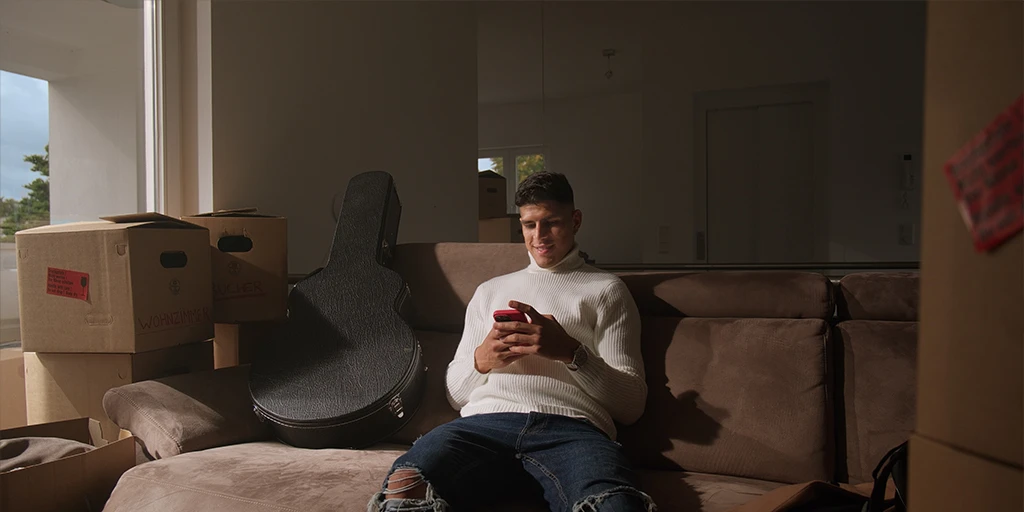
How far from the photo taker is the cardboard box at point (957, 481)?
0.19 meters

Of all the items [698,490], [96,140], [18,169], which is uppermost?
[96,140]

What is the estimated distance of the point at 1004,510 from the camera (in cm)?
19

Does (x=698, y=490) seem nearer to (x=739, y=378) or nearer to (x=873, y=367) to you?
(x=739, y=378)

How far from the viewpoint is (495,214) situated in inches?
141

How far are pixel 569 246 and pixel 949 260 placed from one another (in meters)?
1.51

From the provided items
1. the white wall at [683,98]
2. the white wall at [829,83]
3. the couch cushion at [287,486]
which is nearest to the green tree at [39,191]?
the couch cushion at [287,486]

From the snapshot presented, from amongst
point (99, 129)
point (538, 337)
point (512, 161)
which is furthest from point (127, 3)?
point (512, 161)

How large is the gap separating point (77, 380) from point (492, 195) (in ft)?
7.21

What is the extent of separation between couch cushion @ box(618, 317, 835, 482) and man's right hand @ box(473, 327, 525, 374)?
323 millimetres

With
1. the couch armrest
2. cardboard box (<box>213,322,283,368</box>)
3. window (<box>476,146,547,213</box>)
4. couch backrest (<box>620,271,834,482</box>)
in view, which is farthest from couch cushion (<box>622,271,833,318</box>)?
window (<box>476,146,547,213</box>)

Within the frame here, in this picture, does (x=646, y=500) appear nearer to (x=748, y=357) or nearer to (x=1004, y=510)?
(x=748, y=357)

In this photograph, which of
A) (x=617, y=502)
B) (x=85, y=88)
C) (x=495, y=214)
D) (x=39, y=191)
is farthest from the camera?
(x=495, y=214)

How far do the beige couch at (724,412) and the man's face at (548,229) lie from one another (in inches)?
8.5

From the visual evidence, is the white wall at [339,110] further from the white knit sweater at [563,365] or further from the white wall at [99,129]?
the white knit sweater at [563,365]
